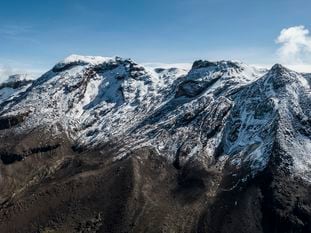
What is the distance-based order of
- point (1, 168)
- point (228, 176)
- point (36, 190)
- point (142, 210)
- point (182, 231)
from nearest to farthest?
point (182, 231) < point (142, 210) < point (228, 176) < point (36, 190) < point (1, 168)

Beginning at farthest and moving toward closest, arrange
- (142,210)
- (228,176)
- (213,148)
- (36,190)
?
(213,148), (36,190), (228,176), (142,210)

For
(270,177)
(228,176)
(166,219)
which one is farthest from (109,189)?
(270,177)

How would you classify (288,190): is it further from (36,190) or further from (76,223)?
(36,190)

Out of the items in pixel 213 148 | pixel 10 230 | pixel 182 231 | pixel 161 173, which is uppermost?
pixel 213 148

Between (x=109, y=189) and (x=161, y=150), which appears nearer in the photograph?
(x=109, y=189)

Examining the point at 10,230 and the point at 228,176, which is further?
the point at 228,176

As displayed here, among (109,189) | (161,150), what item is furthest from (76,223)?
(161,150)

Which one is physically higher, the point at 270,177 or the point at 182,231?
the point at 270,177

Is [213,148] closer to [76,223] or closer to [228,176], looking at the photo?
[228,176]

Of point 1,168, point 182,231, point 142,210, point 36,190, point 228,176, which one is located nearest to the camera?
point 182,231
